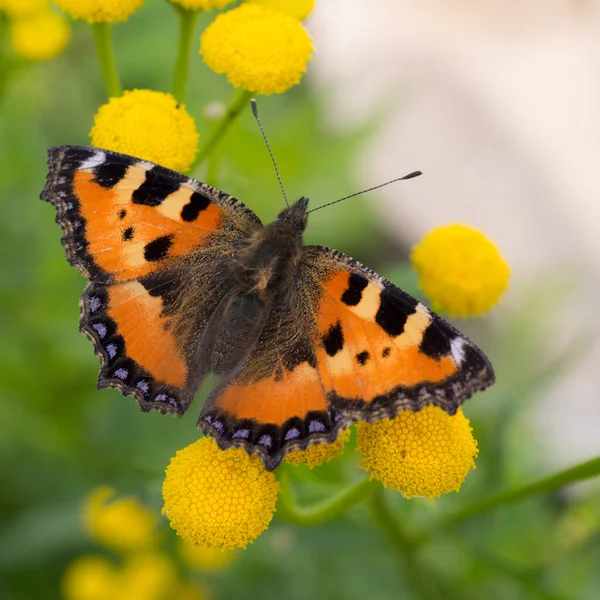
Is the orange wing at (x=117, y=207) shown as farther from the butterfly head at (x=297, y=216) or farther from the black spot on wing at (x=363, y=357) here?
the black spot on wing at (x=363, y=357)

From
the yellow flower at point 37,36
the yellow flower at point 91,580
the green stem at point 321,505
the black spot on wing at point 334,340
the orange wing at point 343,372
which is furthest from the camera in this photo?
the yellow flower at point 91,580

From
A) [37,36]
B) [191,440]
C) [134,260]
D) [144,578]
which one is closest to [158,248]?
[134,260]

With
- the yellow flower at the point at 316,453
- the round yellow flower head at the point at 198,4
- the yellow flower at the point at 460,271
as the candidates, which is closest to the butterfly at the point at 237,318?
the yellow flower at the point at 316,453

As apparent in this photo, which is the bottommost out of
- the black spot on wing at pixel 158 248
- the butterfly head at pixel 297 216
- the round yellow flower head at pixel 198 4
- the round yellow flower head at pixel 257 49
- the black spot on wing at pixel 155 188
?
the butterfly head at pixel 297 216

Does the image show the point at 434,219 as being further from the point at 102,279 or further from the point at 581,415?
the point at 102,279

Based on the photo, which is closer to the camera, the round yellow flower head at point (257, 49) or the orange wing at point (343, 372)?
the orange wing at point (343, 372)

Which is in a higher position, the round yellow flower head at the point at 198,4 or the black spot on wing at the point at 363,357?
the round yellow flower head at the point at 198,4
